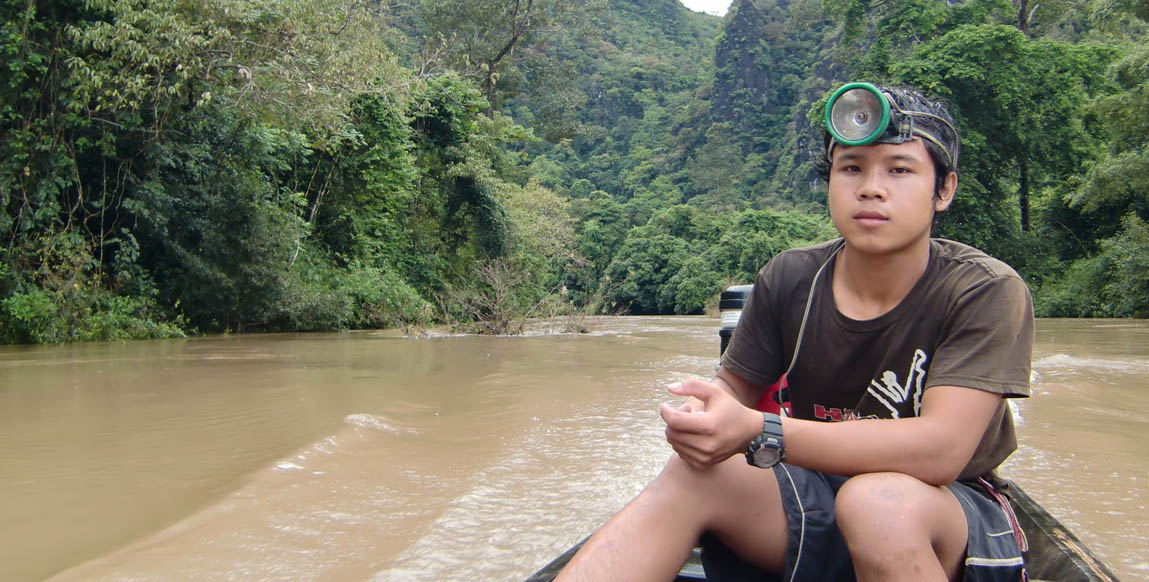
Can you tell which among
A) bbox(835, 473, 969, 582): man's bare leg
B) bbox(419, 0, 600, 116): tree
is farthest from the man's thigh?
bbox(419, 0, 600, 116): tree

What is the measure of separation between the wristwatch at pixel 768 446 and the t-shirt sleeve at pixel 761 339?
1.31 feet

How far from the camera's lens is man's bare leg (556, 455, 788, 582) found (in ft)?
4.84

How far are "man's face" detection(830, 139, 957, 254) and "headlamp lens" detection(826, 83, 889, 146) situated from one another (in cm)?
3

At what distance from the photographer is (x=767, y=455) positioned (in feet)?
5.09

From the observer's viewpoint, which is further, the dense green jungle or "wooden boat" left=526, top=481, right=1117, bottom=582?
the dense green jungle

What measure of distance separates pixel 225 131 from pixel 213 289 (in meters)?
2.18

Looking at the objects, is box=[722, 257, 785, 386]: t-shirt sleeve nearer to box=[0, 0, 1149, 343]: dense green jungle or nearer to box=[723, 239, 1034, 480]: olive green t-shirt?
box=[723, 239, 1034, 480]: olive green t-shirt

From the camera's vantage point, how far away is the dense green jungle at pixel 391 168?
9336 millimetres

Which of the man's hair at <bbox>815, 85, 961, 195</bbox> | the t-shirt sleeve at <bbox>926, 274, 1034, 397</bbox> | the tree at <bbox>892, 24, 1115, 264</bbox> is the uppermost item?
the tree at <bbox>892, 24, 1115, 264</bbox>

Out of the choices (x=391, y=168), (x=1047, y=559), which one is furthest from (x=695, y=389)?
(x=391, y=168)

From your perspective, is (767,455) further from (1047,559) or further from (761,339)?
(1047,559)

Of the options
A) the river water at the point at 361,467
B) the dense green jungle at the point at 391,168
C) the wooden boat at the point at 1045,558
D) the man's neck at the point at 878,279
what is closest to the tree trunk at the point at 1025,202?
the dense green jungle at the point at 391,168

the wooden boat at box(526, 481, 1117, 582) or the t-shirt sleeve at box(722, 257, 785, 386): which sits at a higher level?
the t-shirt sleeve at box(722, 257, 785, 386)

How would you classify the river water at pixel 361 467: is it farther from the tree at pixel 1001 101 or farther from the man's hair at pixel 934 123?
the tree at pixel 1001 101
